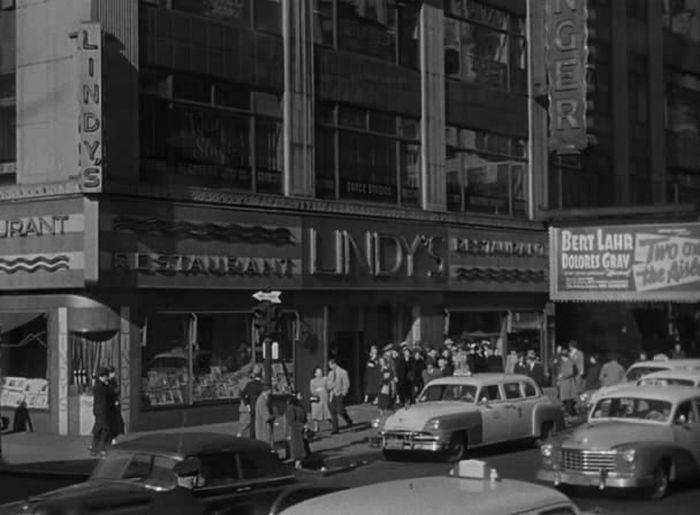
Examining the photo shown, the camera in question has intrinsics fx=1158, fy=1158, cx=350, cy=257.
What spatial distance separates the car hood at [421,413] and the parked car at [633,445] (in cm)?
385

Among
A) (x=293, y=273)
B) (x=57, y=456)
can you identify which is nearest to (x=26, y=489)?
(x=57, y=456)

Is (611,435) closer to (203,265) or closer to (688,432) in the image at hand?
(688,432)

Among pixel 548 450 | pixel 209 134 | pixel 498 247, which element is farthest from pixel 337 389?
pixel 498 247

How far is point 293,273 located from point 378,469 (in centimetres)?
1060

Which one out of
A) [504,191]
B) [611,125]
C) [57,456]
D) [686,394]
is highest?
[611,125]

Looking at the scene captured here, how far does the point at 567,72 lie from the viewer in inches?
1485

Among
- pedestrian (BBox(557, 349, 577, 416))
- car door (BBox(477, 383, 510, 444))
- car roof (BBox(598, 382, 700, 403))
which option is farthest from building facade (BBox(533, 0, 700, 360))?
car roof (BBox(598, 382, 700, 403))

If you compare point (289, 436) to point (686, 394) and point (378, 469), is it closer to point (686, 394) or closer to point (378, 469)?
point (378, 469)

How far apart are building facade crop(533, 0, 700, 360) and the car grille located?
19440 millimetres

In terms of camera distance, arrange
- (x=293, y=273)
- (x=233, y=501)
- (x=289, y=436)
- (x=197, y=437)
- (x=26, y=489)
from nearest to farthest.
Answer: (x=233, y=501) → (x=197, y=437) → (x=26, y=489) → (x=289, y=436) → (x=293, y=273)

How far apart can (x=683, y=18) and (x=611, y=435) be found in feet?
124

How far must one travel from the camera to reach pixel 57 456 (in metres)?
23.0

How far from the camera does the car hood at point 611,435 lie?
632 inches

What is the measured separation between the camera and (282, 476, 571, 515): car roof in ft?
17.7
